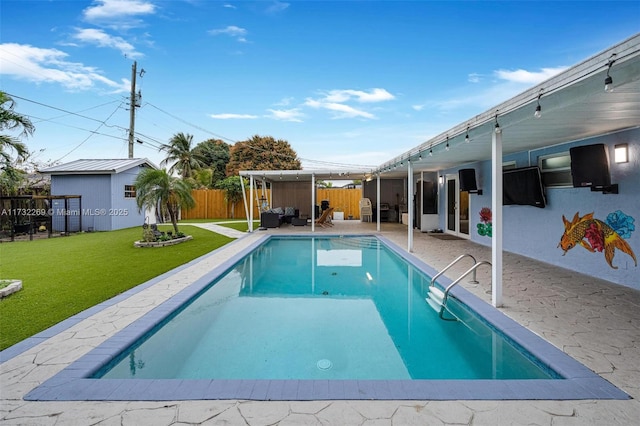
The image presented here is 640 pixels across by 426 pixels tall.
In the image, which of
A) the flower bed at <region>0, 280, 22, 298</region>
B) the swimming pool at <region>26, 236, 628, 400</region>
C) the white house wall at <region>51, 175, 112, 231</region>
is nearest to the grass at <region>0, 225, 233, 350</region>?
the flower bed at <region>0, 280, 22, 298</region>

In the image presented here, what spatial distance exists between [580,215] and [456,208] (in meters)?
5.46

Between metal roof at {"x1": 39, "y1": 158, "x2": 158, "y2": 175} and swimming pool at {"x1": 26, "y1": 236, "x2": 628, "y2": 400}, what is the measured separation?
11401 mm

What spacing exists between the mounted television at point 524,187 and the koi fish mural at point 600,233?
0.69 meters

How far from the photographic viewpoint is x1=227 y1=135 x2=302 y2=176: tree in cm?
2952

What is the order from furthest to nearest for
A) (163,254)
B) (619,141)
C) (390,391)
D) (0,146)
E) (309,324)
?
(163,254), (0,146), (619,141), (309,324), (390,391)

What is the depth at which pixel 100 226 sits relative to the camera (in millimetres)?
14492

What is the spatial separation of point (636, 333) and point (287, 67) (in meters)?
14.8

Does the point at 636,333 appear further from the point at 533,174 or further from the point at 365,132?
the point at 365,132

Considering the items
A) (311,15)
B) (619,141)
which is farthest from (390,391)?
(311,15)

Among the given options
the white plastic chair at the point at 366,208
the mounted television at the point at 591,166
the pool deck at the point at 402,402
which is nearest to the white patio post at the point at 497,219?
the pool deck at the point at 402,402

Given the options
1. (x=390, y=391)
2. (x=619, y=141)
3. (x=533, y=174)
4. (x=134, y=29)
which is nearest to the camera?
(x=390, y=391)

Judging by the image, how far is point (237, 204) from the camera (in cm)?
2173

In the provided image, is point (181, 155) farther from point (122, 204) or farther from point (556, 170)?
point (556, 170)

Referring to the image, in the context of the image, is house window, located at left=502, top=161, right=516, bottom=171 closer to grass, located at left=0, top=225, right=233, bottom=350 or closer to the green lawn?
grass, located at left=0, top=225, right=233, bottom=350
